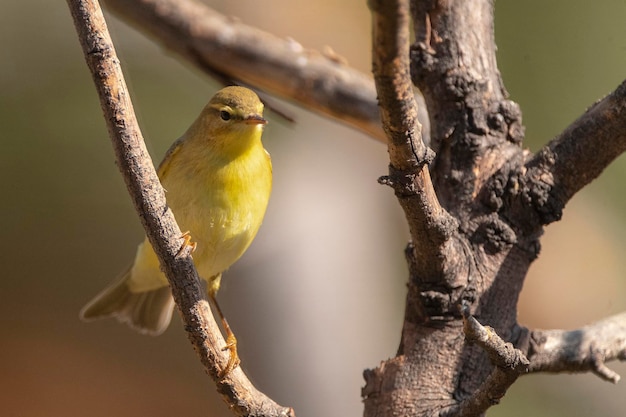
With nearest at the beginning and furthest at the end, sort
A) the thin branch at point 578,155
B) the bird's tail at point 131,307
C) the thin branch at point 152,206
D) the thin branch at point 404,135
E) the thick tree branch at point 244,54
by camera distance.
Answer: the thin branch at point 404,135
the thin branch at point 152,206
the thin branch at point 578,155
the thick tree branch at point 244,54
the bird's tail at point 131,307

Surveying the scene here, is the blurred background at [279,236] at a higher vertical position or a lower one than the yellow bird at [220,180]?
higher

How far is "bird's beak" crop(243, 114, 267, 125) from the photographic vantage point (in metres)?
2.58

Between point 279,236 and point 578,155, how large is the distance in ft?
8.58

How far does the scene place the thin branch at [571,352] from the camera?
1.84 metres

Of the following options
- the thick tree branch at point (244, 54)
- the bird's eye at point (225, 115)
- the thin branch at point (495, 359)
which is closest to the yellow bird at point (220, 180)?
the bird's eye at point (225, 115)

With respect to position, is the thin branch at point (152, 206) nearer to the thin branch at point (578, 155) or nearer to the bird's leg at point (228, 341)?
the bird's leg at point (228, 341)

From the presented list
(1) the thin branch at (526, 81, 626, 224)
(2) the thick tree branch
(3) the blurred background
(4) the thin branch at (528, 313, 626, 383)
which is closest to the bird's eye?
(2) the thick tree branch

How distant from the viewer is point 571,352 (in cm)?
187

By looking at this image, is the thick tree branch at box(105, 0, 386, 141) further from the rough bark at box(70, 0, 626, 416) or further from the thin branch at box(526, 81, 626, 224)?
the thin branch at box(526, 81, 626, 224)

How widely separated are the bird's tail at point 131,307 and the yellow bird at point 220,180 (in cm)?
28

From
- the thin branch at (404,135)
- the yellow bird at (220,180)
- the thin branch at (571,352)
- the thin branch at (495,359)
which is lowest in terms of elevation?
the thin branch at (495,359)

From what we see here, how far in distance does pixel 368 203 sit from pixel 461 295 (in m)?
2.86

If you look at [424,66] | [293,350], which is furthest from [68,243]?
[424,66]

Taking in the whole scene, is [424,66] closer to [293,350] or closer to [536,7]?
[293,350]
